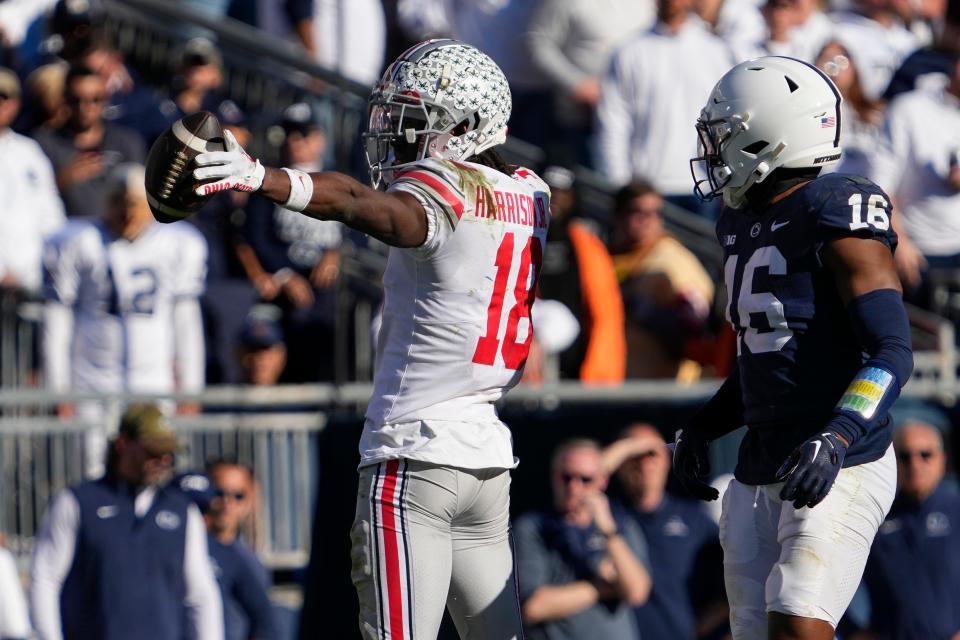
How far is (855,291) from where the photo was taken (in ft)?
14.8

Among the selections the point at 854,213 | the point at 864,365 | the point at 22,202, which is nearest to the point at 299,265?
the point at 22,202

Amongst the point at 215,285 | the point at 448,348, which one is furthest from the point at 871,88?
the point at 448,348

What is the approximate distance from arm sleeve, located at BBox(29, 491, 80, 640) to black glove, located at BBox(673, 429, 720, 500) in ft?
12.0

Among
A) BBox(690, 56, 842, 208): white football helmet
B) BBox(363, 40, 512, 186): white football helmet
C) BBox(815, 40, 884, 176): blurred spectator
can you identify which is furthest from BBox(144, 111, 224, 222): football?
BBox(815, 40, 884, 176): blurred spectator

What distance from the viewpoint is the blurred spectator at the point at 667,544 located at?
793 centimetres

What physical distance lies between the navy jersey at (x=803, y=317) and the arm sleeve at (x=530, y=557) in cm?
308

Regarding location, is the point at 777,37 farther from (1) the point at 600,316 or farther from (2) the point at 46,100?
(2) the point at 46,100

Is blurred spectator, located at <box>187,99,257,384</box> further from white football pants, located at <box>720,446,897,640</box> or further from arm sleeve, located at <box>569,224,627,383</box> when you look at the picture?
white football pants, located at <box>720,446,897,640</box>

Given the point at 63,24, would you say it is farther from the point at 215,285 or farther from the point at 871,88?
the point at 871,88

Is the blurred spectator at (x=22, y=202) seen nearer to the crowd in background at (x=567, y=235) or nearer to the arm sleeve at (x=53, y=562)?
the crowd in background at (x=567, y=235)

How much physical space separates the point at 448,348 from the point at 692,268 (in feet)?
15.5

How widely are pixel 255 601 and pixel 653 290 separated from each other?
8.71ft

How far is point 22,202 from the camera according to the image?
32.6 ft

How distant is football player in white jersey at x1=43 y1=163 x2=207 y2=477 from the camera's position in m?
9.28
